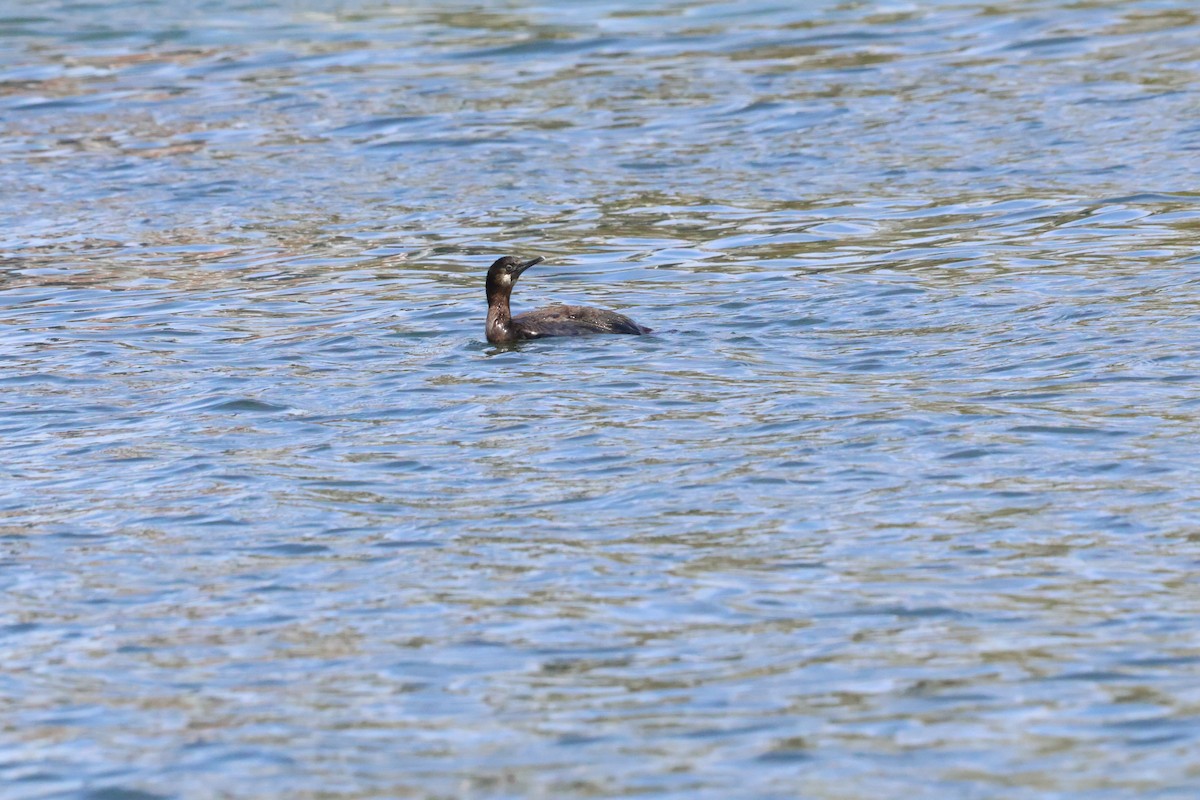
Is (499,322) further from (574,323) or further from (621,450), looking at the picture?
(621,450)

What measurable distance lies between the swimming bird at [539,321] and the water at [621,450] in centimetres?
25

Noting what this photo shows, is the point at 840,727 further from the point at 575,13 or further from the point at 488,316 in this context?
the point at 575,13

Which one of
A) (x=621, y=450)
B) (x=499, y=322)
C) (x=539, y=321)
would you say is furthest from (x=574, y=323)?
(x=621, y=450)

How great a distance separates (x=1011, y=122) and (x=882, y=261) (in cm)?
575

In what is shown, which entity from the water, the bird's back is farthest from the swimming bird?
the water

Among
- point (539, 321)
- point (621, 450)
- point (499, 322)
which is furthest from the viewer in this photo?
point (539, 321)

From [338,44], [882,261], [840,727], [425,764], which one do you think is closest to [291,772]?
[425,764]

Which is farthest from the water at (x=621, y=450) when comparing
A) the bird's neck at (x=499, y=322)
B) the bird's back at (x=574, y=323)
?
the bird's back at (x=574, y=323)

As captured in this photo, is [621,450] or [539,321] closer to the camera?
[621,450]

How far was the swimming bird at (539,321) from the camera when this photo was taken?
41.7 feet

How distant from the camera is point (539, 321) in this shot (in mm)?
12898

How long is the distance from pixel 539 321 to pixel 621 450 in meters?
3.26

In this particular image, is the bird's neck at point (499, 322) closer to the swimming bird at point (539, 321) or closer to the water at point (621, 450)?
the swimming bird at point (539, 321)

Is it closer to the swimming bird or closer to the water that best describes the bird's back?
the swimming bird
